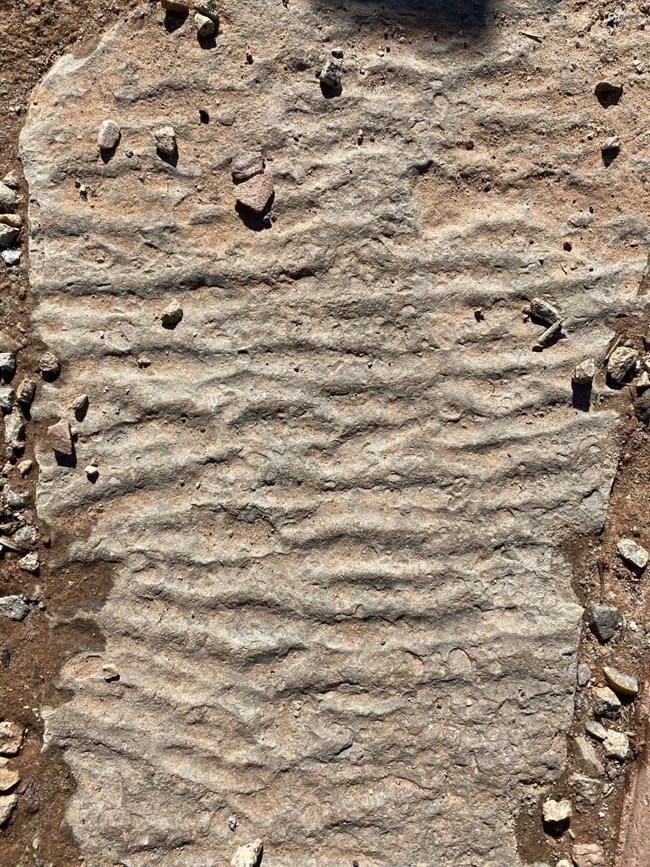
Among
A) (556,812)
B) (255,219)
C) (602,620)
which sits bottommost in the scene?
(556,812)

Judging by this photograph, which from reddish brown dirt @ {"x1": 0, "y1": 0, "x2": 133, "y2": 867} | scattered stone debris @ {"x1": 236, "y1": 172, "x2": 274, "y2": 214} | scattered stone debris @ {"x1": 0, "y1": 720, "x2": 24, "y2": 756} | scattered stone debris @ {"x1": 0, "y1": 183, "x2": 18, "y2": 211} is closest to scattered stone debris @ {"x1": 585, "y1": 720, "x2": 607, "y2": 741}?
reddish brown dirt @ {"x1": 0, "y1": 0, "x2": 133, "y2": 867}

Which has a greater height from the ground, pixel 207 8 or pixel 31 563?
pixel 207 8

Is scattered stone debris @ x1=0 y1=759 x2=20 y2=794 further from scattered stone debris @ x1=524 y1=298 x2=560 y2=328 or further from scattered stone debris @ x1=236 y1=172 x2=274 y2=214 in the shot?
scattered stone debris @ x1=524 y1=298 x2=560 y2=328

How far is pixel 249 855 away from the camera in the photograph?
194cm

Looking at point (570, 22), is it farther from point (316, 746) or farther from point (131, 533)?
point (316, 746)

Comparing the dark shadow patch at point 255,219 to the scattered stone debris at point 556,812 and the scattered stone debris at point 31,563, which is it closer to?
the scattered stone debris at point 31,563

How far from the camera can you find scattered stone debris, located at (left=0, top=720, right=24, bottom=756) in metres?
2.03

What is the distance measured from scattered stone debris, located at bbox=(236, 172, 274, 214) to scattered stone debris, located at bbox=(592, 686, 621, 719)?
68.5 inches

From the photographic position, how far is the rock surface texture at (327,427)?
6.46 feet

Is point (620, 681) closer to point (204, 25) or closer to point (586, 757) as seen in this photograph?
point (586, 757)

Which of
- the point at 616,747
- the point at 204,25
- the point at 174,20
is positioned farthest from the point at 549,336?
the point at 174,20

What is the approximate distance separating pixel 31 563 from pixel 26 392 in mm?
511

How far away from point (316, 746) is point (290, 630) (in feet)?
1.11

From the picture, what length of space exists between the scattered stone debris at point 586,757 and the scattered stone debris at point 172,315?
1696 mm
